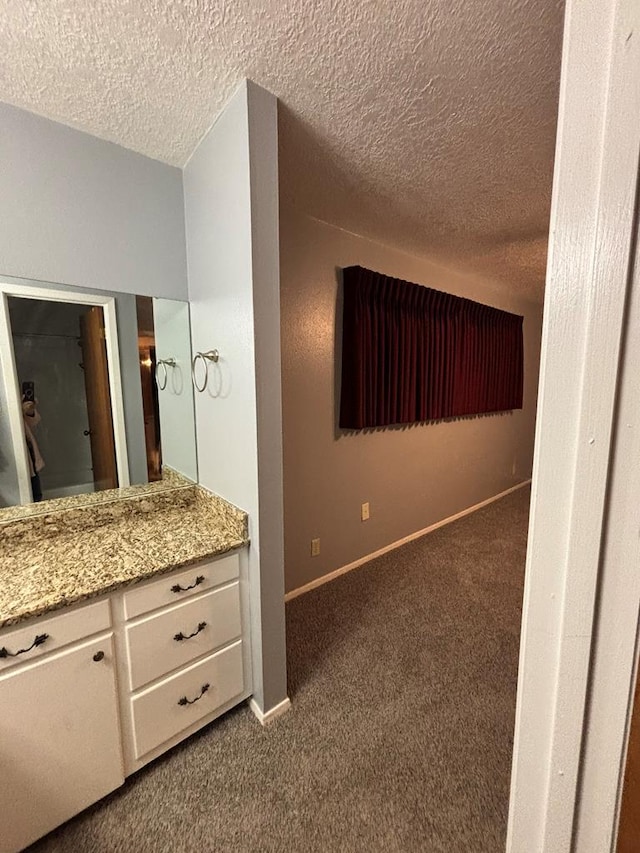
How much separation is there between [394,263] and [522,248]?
102cm

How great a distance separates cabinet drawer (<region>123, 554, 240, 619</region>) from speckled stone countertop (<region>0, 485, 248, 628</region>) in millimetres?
54

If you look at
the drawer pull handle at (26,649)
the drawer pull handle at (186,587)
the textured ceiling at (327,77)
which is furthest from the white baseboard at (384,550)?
the textured ceiling at (327,77)

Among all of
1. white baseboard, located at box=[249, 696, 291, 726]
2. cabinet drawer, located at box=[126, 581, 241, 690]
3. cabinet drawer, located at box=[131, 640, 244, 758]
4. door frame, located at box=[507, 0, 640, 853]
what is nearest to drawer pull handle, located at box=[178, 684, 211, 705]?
cabinet drawer, located at box=[131, 640, 244, 758]

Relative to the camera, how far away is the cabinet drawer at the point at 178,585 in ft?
3.85

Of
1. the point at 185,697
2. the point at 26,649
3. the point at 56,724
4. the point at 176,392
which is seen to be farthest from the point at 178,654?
the point at 176,392

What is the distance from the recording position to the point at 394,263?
262 centimetres

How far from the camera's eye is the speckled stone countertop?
1.06 m

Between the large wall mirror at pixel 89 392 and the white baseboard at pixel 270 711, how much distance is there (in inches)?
40.5

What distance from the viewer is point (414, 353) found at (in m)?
2.70

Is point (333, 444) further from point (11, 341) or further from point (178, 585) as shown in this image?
point (11, 341)

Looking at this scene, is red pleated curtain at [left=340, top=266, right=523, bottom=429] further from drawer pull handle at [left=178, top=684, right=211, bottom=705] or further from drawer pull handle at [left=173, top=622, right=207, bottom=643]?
drawer pull handle at [left=178, top=684, right=211, bottom=705]

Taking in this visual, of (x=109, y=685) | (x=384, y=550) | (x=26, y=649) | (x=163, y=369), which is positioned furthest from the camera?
(x=384, y=550)

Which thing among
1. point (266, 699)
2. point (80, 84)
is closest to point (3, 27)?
point (80, 84)

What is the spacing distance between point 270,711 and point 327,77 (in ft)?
7.75
